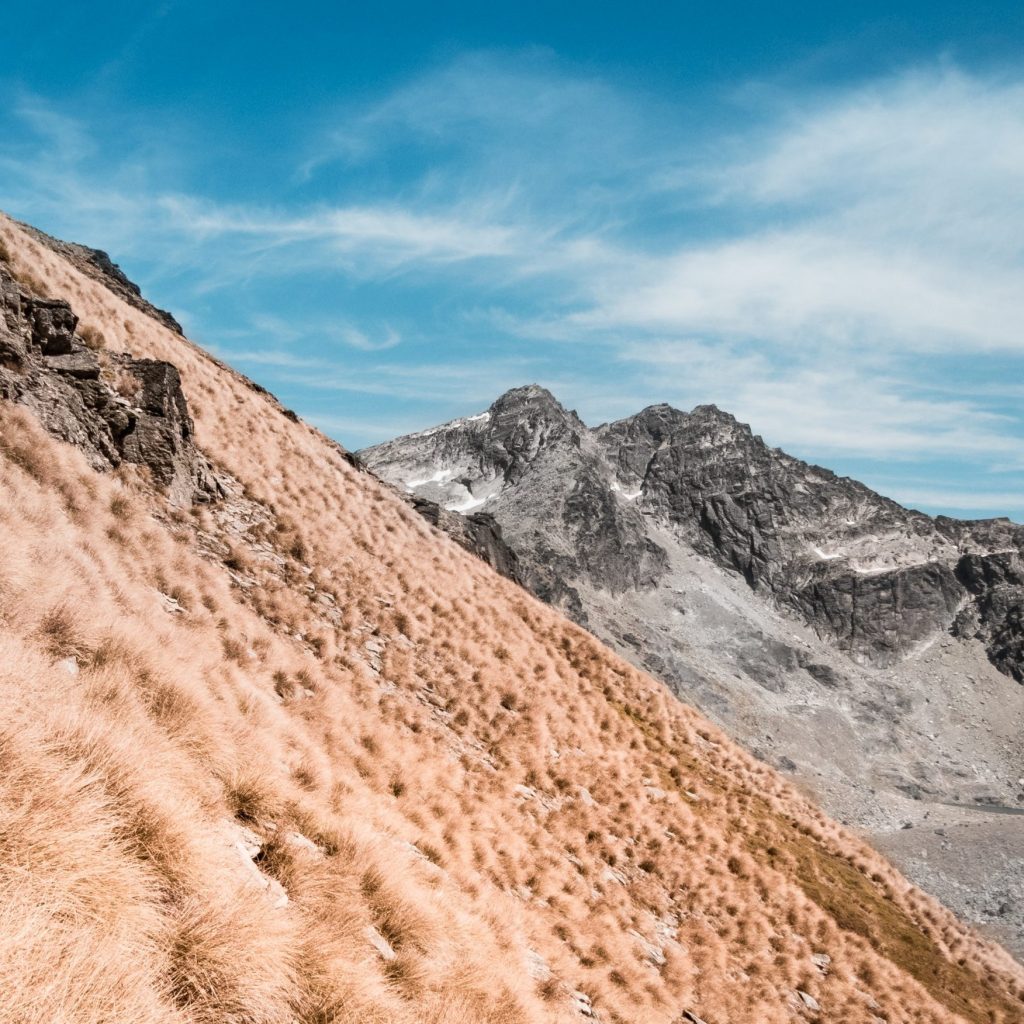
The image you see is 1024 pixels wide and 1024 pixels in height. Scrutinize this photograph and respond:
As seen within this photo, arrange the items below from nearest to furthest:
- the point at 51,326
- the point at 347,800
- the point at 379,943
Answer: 1. the point at 379,943
2. the point at 347,800
3. the point at 51,326

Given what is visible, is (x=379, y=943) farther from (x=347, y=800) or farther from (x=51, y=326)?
(x=51, y=326)

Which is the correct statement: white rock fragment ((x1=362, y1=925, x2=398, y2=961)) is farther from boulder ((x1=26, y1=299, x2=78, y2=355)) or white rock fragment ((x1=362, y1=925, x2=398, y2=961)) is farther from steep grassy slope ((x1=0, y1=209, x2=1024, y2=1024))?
boulder ((x1=26, y1=299, x2=78, y2=355))

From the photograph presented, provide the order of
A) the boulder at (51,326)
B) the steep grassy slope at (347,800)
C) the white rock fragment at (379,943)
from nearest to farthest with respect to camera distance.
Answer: the steep grassy slope at (347,800) → the white rock fragment at (379,943) → the boulder at (51,326)

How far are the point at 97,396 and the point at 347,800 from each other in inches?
581

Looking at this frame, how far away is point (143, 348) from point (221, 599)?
16.4 metres

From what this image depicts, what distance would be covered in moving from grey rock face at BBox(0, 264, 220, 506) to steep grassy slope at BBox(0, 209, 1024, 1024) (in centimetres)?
103

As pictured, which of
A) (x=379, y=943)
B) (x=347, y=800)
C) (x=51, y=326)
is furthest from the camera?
(x=51, y=326)

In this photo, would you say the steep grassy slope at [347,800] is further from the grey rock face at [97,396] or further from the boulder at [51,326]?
the boulder at [51,326]

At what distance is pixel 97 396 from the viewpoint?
1825 centimetres

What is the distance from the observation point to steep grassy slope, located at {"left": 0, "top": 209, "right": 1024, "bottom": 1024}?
4.88m

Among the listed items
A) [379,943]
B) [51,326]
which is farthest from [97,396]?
[379,943]

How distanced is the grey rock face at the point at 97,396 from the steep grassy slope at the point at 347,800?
3.39 ft

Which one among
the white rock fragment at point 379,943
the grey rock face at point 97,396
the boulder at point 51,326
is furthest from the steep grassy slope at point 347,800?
the boulder at point 51,326

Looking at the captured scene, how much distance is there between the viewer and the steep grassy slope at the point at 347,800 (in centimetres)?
488
